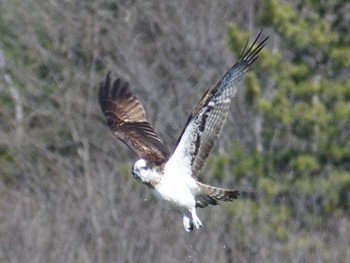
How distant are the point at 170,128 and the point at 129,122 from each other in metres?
9.22

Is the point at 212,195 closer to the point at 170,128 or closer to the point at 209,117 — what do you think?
the point at 209,117

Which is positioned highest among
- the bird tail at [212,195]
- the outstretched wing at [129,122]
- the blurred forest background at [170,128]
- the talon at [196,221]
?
the blurred forest background at [170,128]

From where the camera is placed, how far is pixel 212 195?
12.9 m

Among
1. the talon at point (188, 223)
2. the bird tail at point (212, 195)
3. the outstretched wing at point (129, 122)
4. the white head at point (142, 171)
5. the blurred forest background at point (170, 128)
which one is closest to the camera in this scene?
the white head at point (142, 171)

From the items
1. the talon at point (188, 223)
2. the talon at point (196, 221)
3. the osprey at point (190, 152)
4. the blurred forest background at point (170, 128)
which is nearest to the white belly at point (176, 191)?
the osprey at point (190, 152)

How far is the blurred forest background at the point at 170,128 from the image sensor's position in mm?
19578

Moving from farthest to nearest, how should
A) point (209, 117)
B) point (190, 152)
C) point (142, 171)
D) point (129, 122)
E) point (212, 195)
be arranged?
point (129, 122), point (212, 195), point (142, 171), point (190, 152), point (209, 117)

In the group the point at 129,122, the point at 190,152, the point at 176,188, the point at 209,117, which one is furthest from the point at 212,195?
the point at 129,122

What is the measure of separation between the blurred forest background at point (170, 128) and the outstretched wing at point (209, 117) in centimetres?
520

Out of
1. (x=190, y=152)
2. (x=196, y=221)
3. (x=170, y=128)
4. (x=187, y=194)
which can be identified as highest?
(x=170, y=128)

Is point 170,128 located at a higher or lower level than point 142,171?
higher

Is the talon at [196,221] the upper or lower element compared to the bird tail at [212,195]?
lower

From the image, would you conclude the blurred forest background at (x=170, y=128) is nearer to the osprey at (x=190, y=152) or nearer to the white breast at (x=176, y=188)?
the osprey at (x=190, y=152)

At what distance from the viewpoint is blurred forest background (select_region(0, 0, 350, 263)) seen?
64.2 ft
